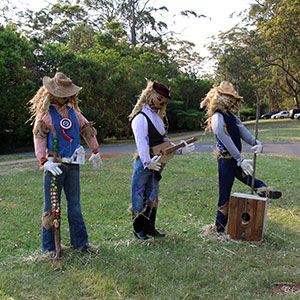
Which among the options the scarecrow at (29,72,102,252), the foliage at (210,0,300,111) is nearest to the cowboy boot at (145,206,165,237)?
the scarecrow at (29,72,102,252)

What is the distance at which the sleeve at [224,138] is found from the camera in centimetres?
406

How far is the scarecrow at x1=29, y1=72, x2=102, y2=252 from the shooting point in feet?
11.9

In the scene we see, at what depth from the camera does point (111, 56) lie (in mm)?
22719

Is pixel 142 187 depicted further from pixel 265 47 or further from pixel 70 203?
pixel 265 47

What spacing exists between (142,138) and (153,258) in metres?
1.30

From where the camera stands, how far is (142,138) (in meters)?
3.95

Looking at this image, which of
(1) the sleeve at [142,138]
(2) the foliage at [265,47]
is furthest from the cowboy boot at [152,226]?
(2) the foliage at [265,47]

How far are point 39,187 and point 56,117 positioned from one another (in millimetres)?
4612

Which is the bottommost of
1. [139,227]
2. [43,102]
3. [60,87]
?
[139,227]

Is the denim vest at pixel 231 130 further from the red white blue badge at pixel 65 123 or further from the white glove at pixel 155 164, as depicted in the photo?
the red white blue badge at pixel 65 123

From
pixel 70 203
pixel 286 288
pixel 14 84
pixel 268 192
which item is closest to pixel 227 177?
pixel 268 192

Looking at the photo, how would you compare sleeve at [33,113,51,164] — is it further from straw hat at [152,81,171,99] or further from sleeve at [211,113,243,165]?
sleeve at [211,113,243,165]

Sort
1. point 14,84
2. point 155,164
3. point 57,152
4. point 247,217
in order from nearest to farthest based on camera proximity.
Answer: point 57,152 < point 155,164 < point 247,217 < point 14,84

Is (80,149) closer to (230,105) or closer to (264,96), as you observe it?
(230,105)
